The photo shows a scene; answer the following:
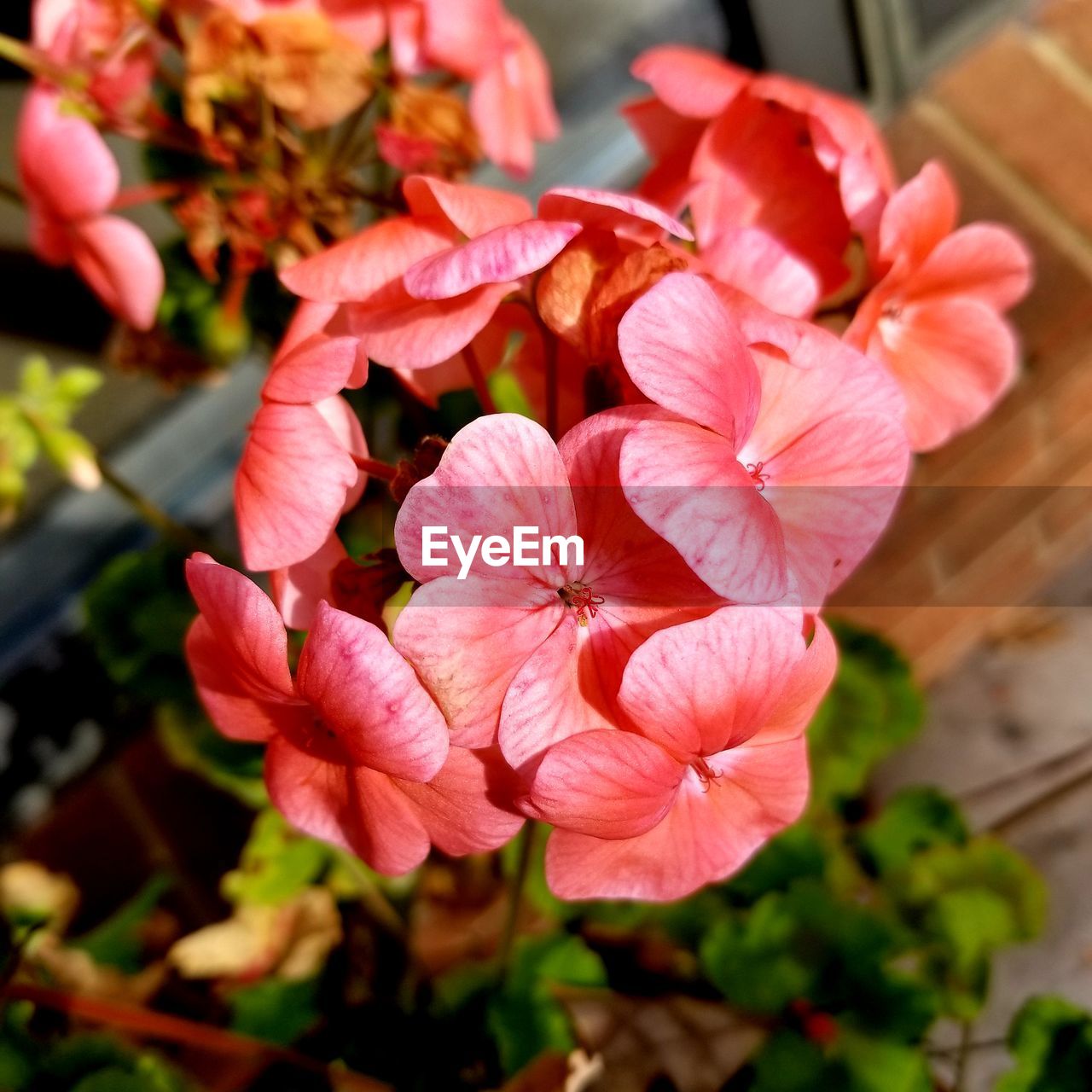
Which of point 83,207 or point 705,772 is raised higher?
point 83,207

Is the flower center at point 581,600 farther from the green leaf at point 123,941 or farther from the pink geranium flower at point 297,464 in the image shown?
the green leaf at point 123,941

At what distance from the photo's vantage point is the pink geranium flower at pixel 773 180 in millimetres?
494

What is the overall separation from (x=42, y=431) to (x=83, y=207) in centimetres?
17

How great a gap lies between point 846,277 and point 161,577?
0.61m

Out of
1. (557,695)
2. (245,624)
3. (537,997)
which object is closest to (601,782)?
(557,695)

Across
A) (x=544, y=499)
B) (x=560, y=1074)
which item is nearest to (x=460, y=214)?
(x=544, y=499)

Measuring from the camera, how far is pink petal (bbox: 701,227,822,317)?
49 centimetres

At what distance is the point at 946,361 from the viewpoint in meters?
0.54

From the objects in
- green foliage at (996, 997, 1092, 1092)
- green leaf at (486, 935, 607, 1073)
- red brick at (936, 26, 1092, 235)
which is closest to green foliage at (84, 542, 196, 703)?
green leaf at (486, 935, 607, 1073)

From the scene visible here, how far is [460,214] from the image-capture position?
435 mm

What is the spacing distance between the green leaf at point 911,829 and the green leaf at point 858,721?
1.5 inches

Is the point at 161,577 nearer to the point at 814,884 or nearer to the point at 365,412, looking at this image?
the point at 365,412

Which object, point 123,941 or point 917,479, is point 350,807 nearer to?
point 123,941

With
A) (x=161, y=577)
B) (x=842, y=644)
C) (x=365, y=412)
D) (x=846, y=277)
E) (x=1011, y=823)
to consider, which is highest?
(x=846, y=277)
